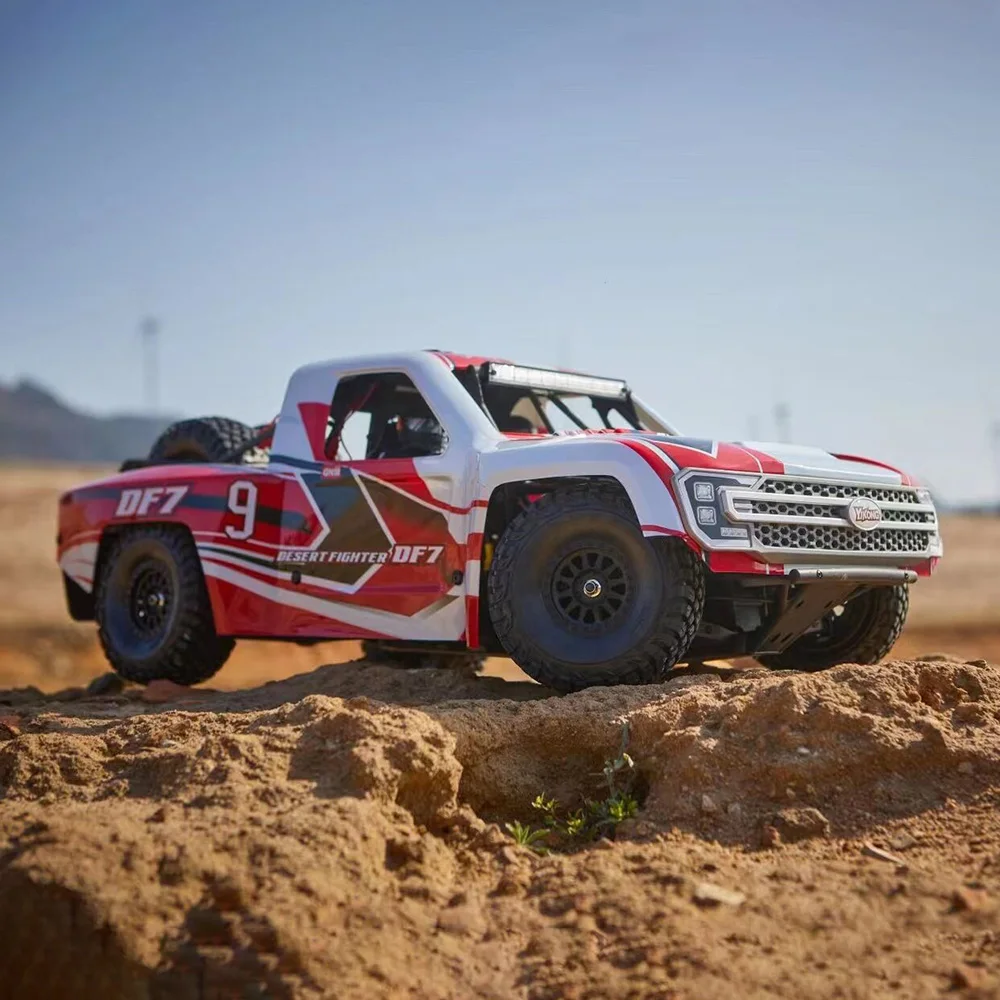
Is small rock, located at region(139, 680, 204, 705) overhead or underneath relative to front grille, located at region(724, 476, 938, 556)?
underneath

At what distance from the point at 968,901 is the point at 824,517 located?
256 cm

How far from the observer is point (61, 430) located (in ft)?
438

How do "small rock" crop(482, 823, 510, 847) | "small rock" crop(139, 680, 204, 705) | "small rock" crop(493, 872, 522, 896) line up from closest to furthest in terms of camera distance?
"small rock" crop(493, 872, 522, 896), "small rock" crop(482, 823, 510, 847), "small rock" crop(139, 680, 204, 705)

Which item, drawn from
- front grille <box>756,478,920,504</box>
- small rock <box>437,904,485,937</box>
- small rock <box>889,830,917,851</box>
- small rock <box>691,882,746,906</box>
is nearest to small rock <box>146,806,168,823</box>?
small rock <box>437,904,485,937</box>

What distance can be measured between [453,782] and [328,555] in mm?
2499

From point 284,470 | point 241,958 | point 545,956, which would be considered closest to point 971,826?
point 545,956

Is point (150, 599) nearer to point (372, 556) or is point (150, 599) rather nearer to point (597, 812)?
point (372, 556)

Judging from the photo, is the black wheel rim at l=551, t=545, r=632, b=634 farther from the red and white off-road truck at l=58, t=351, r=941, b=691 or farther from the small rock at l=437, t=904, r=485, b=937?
the small rock at l=437, t=904, r=485, b=937

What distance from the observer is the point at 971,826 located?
4.68 metres

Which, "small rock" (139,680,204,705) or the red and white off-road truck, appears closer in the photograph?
the red and white off-road truck

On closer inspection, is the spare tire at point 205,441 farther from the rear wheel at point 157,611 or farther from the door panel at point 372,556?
the door panel at point 372,556

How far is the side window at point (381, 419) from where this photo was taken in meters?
7.58

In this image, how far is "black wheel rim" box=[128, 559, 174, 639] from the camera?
8.30 meters

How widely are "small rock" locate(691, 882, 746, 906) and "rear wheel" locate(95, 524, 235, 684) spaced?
15.0ft
